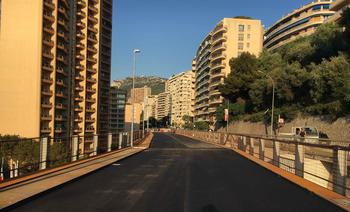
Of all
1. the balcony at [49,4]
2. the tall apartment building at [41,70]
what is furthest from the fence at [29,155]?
the balcony at [49,4]

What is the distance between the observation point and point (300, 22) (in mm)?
120062

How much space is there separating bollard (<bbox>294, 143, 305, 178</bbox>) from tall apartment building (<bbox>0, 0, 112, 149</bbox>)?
68.7 meters

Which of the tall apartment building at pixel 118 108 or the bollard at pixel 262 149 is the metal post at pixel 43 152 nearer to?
the bollard at pixel 262 149

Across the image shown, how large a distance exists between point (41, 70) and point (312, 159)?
231 feet

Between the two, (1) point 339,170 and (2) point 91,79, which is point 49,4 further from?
(1) point 339,170

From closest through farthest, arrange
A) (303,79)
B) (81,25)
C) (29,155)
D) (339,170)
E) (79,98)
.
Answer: (339,170) → (29,155) → (303,79) → (79,98) → (81,25)

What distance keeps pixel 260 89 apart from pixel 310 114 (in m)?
20.3

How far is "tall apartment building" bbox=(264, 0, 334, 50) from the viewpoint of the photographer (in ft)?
374

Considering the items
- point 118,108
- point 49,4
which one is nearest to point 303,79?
point 49,4

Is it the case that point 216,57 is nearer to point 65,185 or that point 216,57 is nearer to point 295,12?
point 295,12

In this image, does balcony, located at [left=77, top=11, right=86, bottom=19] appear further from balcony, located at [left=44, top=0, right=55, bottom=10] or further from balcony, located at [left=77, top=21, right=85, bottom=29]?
balcony, located at [left=44, top=0, right=55, bottom=10]

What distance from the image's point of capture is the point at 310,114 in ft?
174

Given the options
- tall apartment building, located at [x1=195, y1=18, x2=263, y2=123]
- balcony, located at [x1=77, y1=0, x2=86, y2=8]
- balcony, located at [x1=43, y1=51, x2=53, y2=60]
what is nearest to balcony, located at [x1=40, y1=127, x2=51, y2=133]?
balcony, located at [x1=43, y1=51, x2=53, y2=60]

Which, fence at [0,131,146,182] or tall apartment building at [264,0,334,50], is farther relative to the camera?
tall apartment building at [264,0,334,50]
